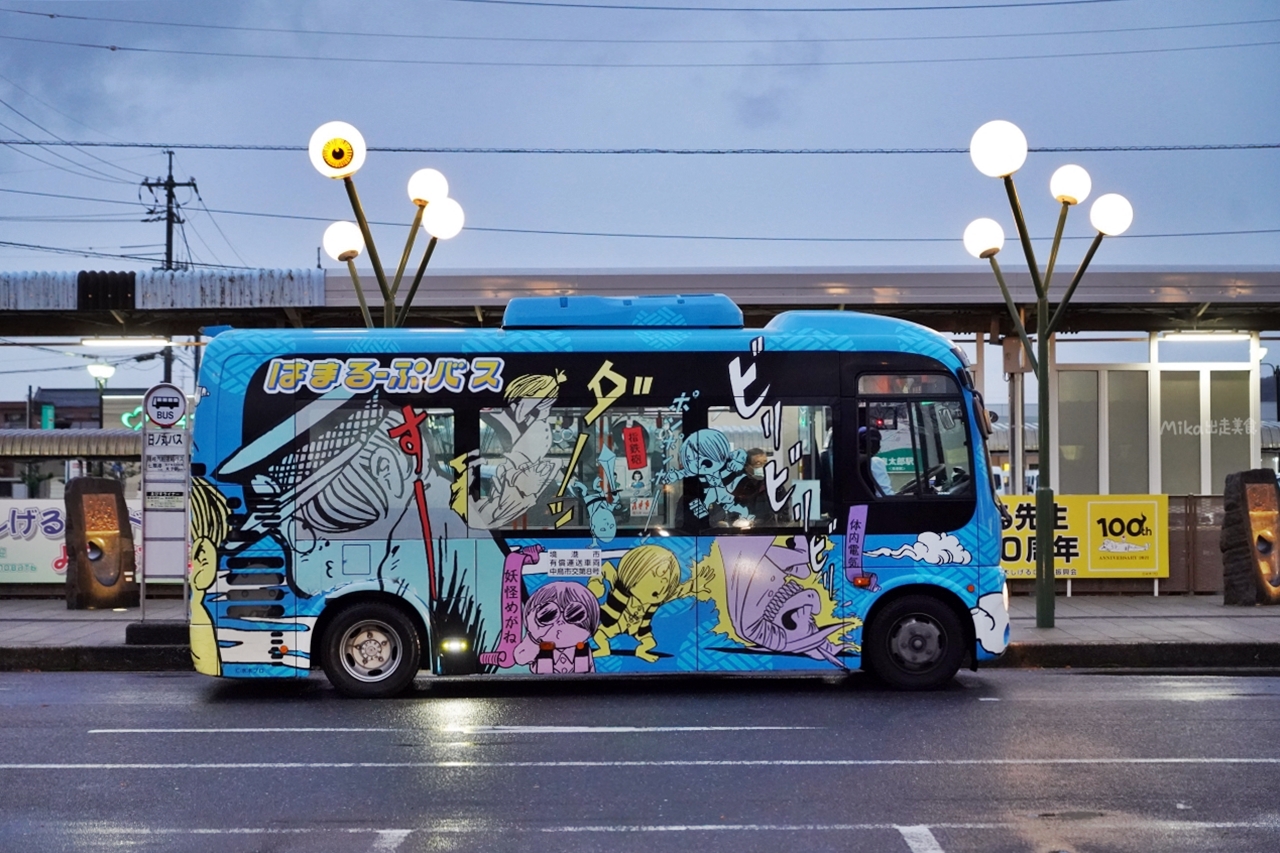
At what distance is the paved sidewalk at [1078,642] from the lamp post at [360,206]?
4.43 meters

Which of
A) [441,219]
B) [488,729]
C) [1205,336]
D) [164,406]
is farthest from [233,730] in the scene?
[1205,336]

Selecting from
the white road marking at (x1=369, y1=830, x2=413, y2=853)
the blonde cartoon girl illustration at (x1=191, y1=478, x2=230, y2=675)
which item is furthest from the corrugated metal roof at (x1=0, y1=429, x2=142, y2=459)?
the white road marking at (x1=369, y1=830, x2=413, y2=853)

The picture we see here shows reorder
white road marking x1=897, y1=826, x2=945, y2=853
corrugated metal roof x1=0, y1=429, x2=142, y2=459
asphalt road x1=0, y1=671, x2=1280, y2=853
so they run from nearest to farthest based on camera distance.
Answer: white road marking x1=897, y1=826, x2=945, y2=853 → asphalt road x1=0, y1=671, x2=1280, y2=853 → corrugated metal roof x1=0, y1=429, x2=142, y2=459

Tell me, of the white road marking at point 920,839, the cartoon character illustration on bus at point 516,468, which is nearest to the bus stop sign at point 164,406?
the cartoon character illustration on bus at point 516,468

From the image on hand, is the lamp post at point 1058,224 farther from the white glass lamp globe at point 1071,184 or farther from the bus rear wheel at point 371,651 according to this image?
the bus rear wheel at point 371,651

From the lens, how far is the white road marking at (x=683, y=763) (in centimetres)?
775

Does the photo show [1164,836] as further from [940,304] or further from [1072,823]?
[940,304]

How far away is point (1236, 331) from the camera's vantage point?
2052cm

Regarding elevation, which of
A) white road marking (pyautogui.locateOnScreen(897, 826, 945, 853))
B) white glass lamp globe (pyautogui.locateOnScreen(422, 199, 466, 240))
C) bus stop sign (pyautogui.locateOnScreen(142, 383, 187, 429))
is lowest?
white road marking (pyautogui.locateOnScreen(897, 826, 945, 853))

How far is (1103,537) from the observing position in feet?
56.6

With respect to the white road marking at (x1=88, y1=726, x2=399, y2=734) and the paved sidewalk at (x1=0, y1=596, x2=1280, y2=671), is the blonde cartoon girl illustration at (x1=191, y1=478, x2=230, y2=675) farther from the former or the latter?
the paved sidewalk at (x1=0, y1=596, x2=1280, y2=671)

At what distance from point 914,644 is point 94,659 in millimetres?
8238

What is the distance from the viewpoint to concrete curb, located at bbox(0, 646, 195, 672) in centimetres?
1279

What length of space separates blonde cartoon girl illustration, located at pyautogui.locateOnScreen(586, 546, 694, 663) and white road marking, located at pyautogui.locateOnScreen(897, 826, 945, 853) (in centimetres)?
444
